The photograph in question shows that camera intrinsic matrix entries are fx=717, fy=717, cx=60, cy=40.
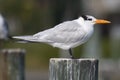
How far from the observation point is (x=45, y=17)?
1433 inches

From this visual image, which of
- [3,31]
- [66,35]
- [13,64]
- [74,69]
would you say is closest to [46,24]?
[3,31]

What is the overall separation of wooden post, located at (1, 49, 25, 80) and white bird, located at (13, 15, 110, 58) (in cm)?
134

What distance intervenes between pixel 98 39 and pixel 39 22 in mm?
3372

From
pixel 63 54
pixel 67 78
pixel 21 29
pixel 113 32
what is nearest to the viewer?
pixel 67 78

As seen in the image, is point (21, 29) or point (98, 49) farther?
point (21, 29)

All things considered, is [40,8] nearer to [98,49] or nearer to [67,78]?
[98,49]

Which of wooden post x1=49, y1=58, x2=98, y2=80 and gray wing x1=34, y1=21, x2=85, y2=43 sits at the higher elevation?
gray wing x1=34, y1=21, x2=85, y2=43

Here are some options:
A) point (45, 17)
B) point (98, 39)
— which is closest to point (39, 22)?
point (45, 17)

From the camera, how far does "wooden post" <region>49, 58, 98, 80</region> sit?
8.02 meters

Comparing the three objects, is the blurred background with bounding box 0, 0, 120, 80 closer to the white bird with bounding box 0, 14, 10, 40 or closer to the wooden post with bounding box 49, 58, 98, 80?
the white bird with bounding box 0, 14, 10, 40

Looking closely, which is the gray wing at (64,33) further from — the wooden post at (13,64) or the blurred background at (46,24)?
the blurred background at (46,24)

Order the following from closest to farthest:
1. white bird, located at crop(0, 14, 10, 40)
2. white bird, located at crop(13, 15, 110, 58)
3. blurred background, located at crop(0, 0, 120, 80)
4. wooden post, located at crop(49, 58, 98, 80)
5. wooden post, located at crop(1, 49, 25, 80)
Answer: wooden post, located at crop(49, 58, 98, 80)
white bird, located at crop(13, 15, 110, 58)
wooden post, located at crop(1, 49, 25, 80)
white bird, located at crop(0, 14, 10, 40)
blurred background, located at crop(0, 0, 120, 80)

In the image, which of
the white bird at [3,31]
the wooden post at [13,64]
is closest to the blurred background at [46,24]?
the white bird at [3,31]

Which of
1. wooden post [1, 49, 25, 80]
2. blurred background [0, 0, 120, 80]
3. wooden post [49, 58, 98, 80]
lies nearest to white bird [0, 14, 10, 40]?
blurred background [0, 0, 120, 80]
